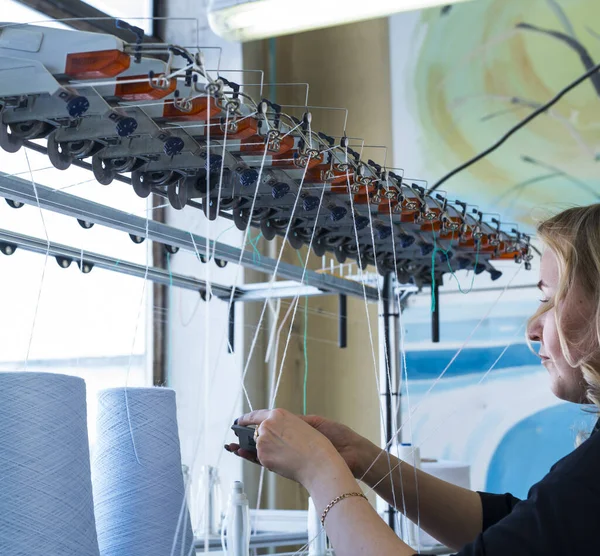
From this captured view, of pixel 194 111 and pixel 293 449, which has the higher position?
pixel 194 111

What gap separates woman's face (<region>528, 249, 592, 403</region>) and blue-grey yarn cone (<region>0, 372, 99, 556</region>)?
592mm

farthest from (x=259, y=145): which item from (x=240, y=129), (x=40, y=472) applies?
(x=40, y=472)

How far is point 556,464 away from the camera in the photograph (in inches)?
A: 40.3

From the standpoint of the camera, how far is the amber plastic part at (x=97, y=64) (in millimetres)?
932

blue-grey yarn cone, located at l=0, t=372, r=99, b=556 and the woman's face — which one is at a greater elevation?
the woman's face

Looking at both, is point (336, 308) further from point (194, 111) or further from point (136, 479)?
point (194, 111)

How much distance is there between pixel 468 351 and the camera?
3.22m

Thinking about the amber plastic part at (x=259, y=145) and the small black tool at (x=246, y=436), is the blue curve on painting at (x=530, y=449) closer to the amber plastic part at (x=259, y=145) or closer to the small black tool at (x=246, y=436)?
the amber plastic part at (x=259, y=145)

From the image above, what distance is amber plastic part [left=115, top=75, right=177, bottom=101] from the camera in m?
0.99

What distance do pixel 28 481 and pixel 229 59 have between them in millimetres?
2714

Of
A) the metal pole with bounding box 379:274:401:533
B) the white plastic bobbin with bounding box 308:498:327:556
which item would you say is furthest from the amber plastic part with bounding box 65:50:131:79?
the metal pole with bounding box 379:274:401:533

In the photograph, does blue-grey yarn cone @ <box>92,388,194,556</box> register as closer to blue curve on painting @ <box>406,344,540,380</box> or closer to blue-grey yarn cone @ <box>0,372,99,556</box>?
blue-grey yarn cone @ <box>0,372,99,556</box>

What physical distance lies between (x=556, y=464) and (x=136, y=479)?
582mm

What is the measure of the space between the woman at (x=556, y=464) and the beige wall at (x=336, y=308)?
2343 millimetres
